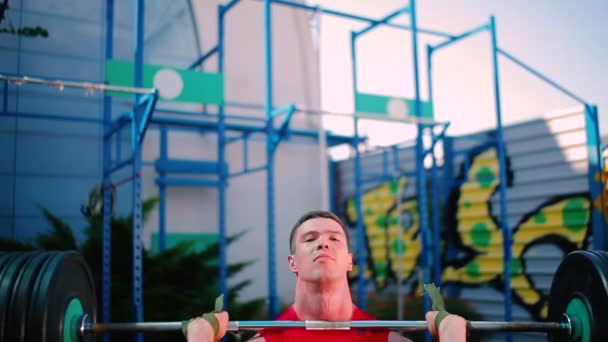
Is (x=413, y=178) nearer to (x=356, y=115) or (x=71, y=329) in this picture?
(x=356, y=115)

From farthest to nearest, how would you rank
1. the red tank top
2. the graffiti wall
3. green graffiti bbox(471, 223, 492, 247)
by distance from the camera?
1. green graffiti bbox(471, 223, 492, 247)
2. the graffiti wall
3. the red tank top

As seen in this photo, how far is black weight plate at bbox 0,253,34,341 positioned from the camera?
177 cm

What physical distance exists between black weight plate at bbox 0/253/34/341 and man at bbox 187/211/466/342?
1.91 ft

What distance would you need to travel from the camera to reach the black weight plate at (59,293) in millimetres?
1795

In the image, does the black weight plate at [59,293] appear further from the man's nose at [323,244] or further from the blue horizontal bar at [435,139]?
the blue horizontal bar at [435,139]

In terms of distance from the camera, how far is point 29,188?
4.56 metres

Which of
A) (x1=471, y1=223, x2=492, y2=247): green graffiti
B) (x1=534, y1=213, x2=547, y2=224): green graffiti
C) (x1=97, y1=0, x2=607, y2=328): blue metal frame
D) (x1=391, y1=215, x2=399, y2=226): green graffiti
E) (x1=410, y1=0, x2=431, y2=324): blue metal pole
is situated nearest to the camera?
(x1=97, y1=0, x2=607, y2=328): blue metal frame

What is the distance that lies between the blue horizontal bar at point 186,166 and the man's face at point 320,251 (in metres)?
3.83

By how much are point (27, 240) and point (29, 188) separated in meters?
0.44

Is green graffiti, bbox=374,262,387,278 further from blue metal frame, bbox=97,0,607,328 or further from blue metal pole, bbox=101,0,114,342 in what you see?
blue metal pole, bbox=101,0,114,342

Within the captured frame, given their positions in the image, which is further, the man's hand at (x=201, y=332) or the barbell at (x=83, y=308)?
the barbell at (x=83, y=308)

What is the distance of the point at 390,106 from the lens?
4.39 metres

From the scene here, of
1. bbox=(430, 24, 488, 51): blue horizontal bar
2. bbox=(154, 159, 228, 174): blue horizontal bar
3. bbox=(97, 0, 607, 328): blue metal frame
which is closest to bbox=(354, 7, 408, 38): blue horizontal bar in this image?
bbox=(97, 0, 607, 328): blue metal frame

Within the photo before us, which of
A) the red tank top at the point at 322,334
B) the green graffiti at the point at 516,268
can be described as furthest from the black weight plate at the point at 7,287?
the green graffiti at the point at 516,268
